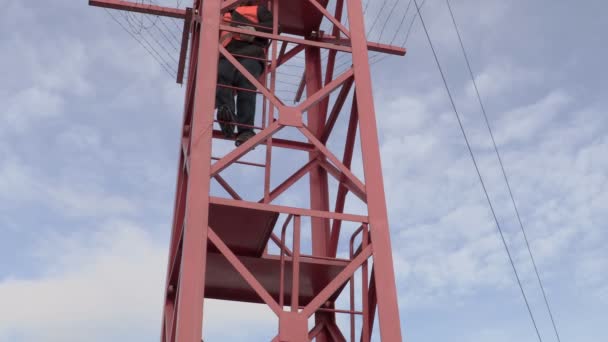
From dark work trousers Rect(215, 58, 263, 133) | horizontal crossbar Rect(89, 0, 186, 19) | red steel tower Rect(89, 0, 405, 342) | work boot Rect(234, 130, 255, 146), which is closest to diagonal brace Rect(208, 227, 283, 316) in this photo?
red steel tower Rect(89, 0, 405, 342)

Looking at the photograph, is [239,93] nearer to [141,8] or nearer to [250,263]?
[141,8]

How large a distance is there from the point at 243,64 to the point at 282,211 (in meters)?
3.06

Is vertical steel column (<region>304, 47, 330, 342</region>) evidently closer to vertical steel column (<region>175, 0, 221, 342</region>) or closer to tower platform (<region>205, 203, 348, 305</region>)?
tower platform (<region>205, 203, 348, 305</region>)

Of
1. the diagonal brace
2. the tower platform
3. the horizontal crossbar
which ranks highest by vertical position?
the horizontal crossbar

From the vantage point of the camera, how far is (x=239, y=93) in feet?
33.7

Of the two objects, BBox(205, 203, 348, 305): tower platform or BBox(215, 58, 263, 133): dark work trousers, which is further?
BBox(215, 58, 263, 133): dark work trousers

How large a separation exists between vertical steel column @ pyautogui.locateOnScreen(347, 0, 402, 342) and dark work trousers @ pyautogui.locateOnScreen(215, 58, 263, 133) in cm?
148

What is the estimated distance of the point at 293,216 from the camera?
7930 millimetres

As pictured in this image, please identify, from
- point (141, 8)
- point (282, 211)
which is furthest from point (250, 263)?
point (141, 8)

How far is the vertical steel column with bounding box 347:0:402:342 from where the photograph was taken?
7.67m

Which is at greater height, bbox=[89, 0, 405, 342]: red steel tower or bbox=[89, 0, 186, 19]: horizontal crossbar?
bbox=[89, 0, 186, 19]: horizontal crossbar

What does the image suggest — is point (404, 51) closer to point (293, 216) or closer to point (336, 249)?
point (336, 249)

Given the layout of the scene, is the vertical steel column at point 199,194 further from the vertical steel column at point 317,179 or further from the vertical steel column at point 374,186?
the vertical steel column at point 317,179

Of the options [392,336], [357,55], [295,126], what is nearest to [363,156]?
[295,126]
